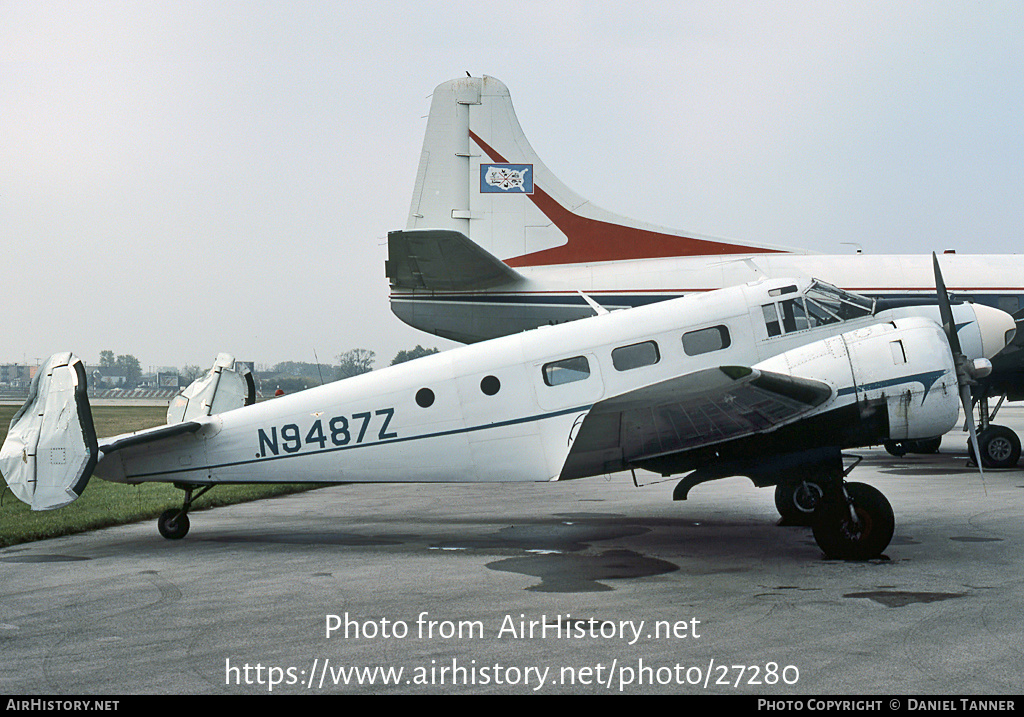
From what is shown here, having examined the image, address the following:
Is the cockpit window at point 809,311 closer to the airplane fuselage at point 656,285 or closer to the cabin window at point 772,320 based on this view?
the cabin window at point 772,320

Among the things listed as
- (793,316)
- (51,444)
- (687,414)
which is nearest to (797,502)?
Answer: (793,316)

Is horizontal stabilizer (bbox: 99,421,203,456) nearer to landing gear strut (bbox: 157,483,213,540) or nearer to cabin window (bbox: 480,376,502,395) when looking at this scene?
landing gear strut (bbox: 157,483,213,540)

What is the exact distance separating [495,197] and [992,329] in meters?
11.4

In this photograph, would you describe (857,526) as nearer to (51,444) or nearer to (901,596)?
(901,596)

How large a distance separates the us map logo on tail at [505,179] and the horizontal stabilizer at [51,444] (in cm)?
1138

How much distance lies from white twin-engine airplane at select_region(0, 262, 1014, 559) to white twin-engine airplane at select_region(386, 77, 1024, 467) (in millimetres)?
5952

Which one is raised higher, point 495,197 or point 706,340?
point 495,197

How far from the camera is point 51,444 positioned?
30.8 ft

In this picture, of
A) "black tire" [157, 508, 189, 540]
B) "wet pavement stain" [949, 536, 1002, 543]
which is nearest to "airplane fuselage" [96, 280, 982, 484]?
"black tire" [157, 508, 189, 540]

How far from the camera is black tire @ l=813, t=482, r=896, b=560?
8.52m

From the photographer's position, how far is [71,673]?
537cm

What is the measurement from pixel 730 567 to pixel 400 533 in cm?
433

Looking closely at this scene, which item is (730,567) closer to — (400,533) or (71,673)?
(400,533)
